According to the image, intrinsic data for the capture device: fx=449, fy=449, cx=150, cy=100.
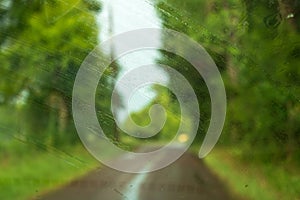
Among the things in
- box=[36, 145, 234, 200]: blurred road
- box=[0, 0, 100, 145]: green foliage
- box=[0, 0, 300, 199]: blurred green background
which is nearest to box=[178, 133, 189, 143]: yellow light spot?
box=[0, 0, 300, 199]: blurred green background

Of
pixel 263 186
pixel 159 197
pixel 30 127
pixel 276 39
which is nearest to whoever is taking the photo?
pixel 159 197

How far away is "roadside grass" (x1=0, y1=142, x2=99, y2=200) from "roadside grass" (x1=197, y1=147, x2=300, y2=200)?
1.93m

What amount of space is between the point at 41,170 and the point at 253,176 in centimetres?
310

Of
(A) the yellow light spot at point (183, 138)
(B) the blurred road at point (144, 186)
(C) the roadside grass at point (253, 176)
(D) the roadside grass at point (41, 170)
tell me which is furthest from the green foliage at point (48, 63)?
(C) the roadside grass at point (253, 176)

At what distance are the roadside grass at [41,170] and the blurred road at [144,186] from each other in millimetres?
160

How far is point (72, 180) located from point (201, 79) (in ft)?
8.93

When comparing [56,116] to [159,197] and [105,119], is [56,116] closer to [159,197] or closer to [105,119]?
[105,119]

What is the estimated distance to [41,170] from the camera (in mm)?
6352

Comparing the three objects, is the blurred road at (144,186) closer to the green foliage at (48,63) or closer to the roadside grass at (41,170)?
the roadside grass at (41,170)

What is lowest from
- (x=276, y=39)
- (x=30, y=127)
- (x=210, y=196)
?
(x=30, y=127)

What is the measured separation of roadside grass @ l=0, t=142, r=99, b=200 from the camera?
20.0ft

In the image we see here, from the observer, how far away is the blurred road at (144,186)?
19.2ft

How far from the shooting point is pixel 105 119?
259 inches

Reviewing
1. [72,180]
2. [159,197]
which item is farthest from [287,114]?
[72,180]
